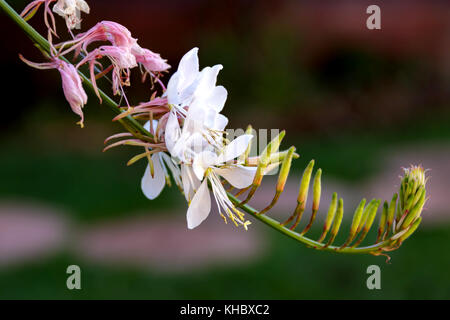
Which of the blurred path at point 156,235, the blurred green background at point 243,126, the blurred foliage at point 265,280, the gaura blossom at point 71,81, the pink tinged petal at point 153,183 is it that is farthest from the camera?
the blurred path at point 156,235

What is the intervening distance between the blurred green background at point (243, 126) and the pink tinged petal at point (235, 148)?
181 centimetres

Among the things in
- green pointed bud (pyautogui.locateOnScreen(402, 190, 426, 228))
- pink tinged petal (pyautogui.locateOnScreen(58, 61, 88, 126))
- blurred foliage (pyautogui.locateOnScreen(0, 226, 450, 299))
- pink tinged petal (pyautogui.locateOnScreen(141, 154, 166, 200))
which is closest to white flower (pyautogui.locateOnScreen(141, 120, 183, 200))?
pink tinged petal (pyautogui.locateOnScreen(141, 154, 166, 200))

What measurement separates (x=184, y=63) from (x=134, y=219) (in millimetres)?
2571

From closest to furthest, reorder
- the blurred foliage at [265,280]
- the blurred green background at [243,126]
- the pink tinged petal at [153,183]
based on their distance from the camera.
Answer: the pink tinged petal at [153,183] → the blurred foliage at [265,280] → the blurred green background at [243,126]

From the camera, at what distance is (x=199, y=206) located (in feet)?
1.59

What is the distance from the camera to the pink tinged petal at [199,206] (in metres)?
0.48

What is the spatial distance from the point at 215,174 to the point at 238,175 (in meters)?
0.02

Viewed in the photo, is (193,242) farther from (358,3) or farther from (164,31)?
(358,3)

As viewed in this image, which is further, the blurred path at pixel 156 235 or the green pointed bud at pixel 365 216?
the blurred path at pixel 156 235

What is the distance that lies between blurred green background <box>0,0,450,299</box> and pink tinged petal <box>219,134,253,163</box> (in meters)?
1.81

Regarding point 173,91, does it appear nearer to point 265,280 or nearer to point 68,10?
point 68,10

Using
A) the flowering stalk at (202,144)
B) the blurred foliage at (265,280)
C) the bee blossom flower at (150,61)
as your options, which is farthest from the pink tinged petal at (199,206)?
the blurred foliage at (265,280)

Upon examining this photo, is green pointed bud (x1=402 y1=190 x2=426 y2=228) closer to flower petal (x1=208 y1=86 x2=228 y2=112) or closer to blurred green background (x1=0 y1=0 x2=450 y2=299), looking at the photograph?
flower petal (x1=208 y1=86 x2=228 y2=112)

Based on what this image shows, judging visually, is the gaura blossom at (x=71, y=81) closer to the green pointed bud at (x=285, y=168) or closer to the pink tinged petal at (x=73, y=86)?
the pink tinged petal at (x=73, y=86)
